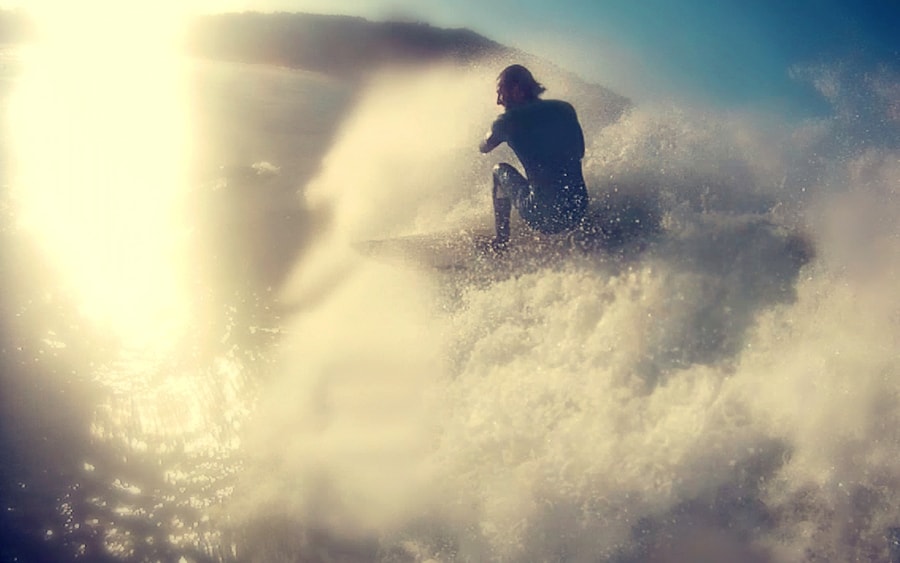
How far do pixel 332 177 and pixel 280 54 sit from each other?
15873 millimetres

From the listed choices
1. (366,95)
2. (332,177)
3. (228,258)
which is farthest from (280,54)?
(228,258)

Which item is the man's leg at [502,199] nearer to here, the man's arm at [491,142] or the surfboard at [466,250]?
the surfboard at [466,250]

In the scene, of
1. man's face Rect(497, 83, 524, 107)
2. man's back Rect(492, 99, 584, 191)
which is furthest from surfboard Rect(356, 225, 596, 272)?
man's face Rect(497, 83, 524, 107)

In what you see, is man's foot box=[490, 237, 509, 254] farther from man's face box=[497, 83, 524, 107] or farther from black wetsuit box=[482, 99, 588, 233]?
man's face box=[497, 83, 524, 107]

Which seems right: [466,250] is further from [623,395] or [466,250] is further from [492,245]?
[623,395]

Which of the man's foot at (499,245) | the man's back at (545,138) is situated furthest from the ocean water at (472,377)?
the man's back at (545,138)

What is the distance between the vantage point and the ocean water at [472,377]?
3.82 metres

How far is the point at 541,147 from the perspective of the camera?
6105 mm

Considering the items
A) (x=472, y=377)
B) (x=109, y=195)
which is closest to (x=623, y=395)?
(x=472, y=377)

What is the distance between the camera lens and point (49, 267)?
7035 millimetres

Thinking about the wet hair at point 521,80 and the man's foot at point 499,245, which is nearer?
the wet hair at point 521,80

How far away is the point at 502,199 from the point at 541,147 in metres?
0.79

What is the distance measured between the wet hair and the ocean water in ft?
4.62

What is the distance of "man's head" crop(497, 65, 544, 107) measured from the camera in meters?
6.07
